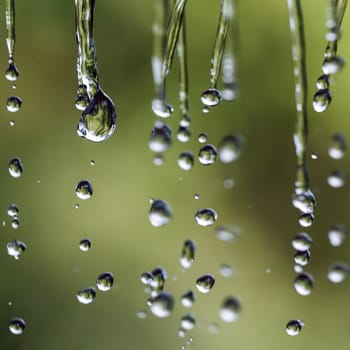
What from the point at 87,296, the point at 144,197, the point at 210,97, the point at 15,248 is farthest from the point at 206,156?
the point at 144,197

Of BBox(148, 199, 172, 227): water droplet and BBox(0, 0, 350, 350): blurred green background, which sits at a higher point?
BBox(0, 0, 350, 350): blurred green background

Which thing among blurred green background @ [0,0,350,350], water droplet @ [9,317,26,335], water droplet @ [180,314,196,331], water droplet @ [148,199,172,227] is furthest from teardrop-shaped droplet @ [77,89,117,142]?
blurred green background @ [0,0,350,350]

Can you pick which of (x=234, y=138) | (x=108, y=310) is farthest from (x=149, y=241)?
(x=234, y=138)

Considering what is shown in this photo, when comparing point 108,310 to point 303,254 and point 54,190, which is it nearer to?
point 54,190

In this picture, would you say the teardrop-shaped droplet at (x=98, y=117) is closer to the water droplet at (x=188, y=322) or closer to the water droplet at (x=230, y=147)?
the water droplet at (x=230, y=147)

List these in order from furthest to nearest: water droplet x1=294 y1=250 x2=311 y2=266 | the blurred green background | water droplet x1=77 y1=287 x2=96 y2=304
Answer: the blurred green background
water droplet x1=77 y1=287 x2=96 y2=304
water droplet x1=294 y1=250 x2=311 y2=266

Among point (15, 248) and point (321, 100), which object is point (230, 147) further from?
point (15, 248)

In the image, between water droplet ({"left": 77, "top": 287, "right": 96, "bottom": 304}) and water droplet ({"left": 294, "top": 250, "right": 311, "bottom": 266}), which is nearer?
water droplet ({"left": 294, "top": 250, "right": 311, "bottom": 266})

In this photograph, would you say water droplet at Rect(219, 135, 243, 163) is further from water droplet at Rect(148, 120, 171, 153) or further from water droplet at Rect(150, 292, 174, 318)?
water droplet at Rect(150, 292, 174, 318)

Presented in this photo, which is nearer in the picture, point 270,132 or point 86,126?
point 86,126
